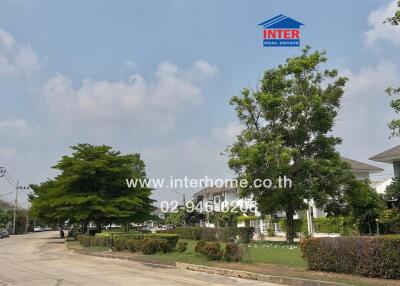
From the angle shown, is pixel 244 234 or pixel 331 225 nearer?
pixel 244 234

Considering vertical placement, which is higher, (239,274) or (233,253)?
(233,253)

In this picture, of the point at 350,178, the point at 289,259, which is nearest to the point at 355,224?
the point at 350,178

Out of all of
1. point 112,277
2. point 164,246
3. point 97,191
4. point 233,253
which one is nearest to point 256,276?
point 233,253

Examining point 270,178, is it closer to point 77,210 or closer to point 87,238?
point 87,238

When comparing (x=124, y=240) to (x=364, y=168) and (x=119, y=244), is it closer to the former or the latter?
(x=119, y=244)

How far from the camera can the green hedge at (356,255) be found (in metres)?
12.1

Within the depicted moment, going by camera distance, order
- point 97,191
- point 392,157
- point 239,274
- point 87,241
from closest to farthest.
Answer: point 239,274, point 392,157, point 87,241, point 97,191

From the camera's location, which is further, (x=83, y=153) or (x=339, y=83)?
(x=83, y=153)

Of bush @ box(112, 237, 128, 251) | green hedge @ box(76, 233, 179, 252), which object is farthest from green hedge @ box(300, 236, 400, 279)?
bush @ box(112, 237, 128, 251)

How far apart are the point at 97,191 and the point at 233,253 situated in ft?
84.1

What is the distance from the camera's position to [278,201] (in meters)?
27.4

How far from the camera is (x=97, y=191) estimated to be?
1646 inches

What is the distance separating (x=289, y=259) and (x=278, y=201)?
9.33m

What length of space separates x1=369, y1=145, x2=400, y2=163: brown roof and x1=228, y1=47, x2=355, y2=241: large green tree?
4.53m
